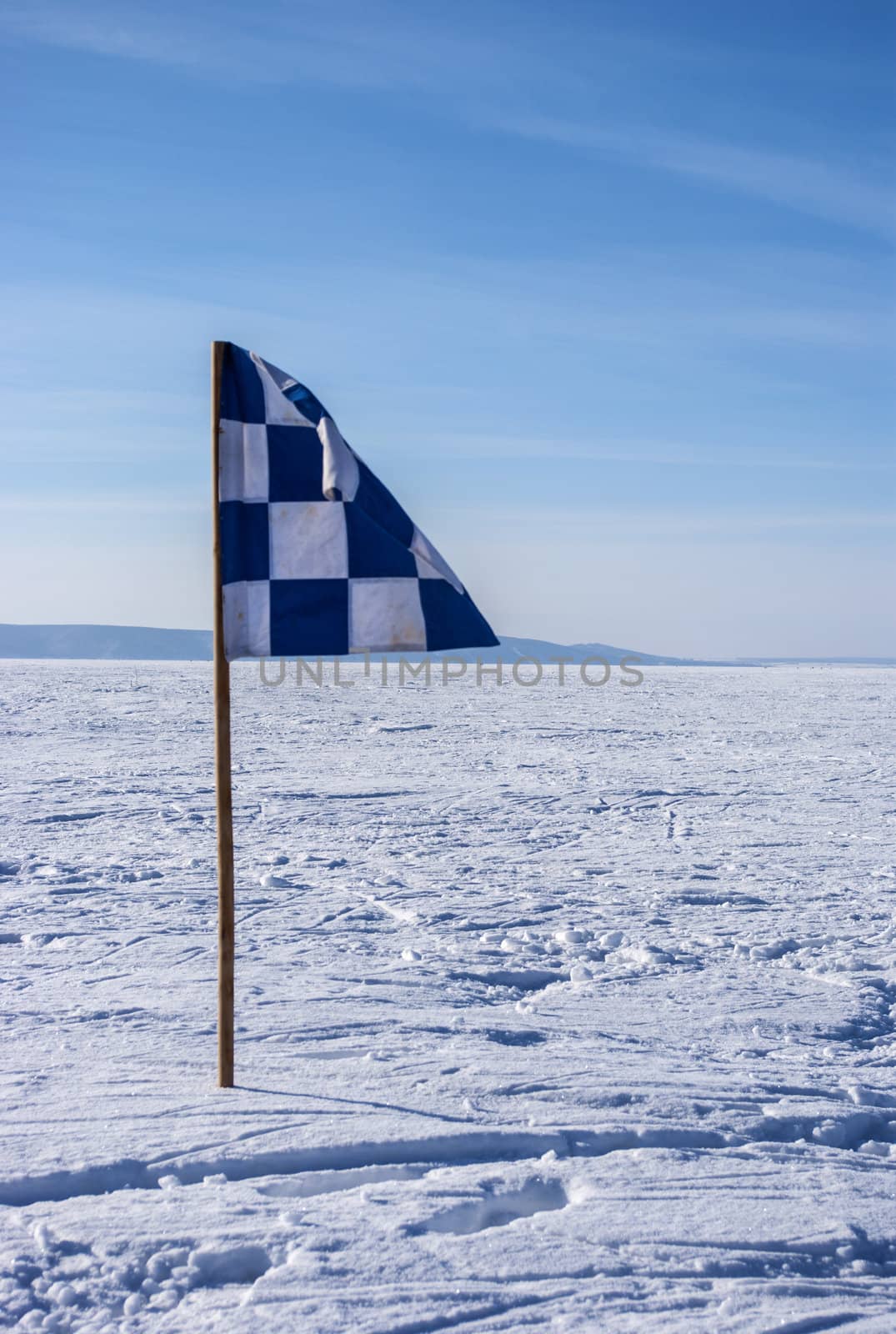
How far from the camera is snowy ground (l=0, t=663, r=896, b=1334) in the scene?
2.23 metres

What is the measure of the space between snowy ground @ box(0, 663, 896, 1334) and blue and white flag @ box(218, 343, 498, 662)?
1.43m

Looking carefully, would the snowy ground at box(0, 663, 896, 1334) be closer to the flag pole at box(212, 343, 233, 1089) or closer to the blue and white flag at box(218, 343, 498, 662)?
the flag pole at box(212, 343, 233, 1089)

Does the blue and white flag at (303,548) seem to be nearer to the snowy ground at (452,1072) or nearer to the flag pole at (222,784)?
the flag pole at (222,784)

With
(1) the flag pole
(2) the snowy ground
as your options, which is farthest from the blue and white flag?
(2) the snowy ground

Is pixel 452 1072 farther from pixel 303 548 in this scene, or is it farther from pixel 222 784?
pixel 303 548

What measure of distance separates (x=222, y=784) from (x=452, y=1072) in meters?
1.23

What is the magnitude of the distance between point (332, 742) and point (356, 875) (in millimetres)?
6595

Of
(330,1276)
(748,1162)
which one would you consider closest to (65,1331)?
(330,1276)

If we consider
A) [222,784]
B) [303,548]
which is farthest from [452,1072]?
[303,548]

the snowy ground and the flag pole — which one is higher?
the flag pole

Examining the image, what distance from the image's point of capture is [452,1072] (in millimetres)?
3221

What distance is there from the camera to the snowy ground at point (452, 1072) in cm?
223

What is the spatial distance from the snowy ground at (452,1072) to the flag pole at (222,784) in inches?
9.5

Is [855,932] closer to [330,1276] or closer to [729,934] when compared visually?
[729,934]
